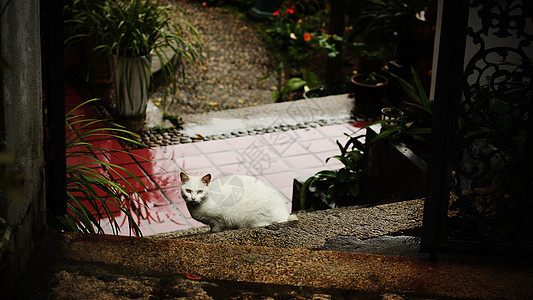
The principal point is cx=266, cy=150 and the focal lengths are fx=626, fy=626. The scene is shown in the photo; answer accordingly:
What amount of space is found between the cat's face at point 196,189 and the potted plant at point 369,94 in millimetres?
2914

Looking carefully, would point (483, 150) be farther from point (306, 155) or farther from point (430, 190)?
point (306, 155)

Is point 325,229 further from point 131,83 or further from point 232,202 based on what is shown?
point 131,83

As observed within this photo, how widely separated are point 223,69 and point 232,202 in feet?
15.8

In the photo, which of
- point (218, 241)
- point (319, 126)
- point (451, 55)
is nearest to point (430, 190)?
point (451, 55)

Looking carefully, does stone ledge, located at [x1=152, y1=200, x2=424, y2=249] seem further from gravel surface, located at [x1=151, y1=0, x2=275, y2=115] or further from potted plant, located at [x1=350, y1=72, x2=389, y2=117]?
gravel surface, located at [x1=151, y1=0, x2=275, y2=115]

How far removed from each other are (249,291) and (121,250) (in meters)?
0.54

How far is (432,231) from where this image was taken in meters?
2.42

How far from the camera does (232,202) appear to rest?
3818mm

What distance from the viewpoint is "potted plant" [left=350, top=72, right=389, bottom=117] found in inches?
253

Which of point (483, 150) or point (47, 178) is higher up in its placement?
point (483, 150)

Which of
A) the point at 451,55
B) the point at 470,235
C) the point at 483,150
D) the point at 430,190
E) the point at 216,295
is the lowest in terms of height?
the point at 216,295

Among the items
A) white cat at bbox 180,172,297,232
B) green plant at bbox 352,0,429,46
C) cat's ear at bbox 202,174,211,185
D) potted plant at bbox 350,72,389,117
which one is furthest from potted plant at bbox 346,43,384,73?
cat's ear at bbox 202,174,211,185

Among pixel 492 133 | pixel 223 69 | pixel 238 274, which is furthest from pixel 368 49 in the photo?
pixel 238 274

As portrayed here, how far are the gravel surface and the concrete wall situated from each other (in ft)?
15.0
